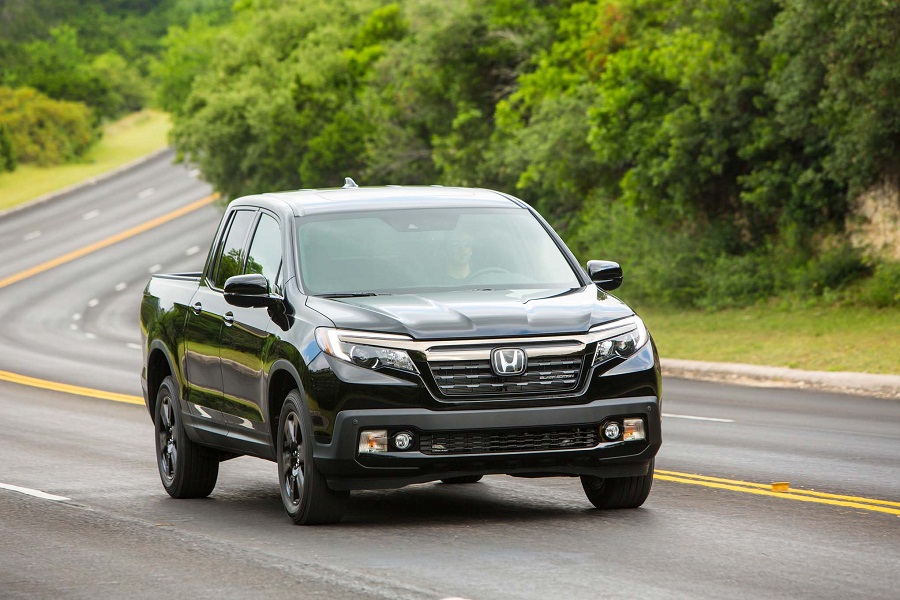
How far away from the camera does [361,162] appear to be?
52.4 meters

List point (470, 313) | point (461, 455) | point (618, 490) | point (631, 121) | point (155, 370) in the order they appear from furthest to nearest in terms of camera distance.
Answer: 1. point (631, 121)
2. point (155, 370)
3. point (618, 490)
4. point (470, 313)
5. point (461, 455)

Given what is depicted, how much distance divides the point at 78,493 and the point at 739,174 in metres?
25.2

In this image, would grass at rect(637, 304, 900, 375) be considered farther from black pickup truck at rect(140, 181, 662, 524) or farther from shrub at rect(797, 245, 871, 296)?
black pickup truck at rect(140, 181, 662, 524)

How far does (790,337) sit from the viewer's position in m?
26.5

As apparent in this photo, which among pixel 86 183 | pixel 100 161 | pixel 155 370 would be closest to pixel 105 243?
pixel 86 183

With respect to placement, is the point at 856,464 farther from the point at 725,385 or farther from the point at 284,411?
the point at 725,385

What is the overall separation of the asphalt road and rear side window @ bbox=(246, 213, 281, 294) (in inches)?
57.2

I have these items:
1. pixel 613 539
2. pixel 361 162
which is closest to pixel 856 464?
pixel 613 539

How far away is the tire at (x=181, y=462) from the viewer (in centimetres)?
1088

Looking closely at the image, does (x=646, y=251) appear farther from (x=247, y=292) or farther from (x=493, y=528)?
(x=493, y=528)

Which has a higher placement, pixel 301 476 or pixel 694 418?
pixel 301 476

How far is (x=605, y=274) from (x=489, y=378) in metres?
1.62

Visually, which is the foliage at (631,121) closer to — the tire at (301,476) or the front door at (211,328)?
the front door at (211,328)

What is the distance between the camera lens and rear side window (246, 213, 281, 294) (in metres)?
9.87
